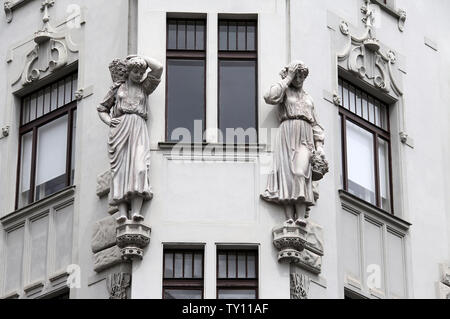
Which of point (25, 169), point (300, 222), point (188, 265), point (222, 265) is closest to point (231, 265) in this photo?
point (222, 265)

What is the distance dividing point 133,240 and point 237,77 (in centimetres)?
403

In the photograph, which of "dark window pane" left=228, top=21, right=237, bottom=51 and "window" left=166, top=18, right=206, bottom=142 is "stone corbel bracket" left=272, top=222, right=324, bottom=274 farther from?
"dark window pane" left=228, top=21, right=237, bottom=51

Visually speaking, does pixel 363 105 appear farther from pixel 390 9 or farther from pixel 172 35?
pixel 172 35

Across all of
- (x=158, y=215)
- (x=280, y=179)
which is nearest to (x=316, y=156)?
(x=280, y=179)

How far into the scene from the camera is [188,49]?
3825 centimetres

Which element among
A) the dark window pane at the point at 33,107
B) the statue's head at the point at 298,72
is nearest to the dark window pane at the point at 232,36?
the statue's head at the point at 298,72

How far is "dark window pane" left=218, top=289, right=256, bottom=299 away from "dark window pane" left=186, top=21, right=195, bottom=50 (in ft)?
15.9

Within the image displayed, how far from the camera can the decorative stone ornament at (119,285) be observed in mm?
36219

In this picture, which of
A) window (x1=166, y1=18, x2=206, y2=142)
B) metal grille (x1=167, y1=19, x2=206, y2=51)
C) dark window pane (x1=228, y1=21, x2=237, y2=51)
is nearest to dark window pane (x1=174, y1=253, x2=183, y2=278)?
window (x1=166, y1=18, x2=206, y2=142)

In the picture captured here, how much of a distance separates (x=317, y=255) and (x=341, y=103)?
154 inches

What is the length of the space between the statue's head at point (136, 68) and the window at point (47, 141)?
2.85 metres

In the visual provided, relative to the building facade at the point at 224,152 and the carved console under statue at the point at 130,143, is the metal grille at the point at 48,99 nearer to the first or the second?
the building facade at the point at 224,152

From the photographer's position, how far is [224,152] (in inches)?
1460

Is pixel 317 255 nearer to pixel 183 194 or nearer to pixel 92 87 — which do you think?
pixel 183 194
